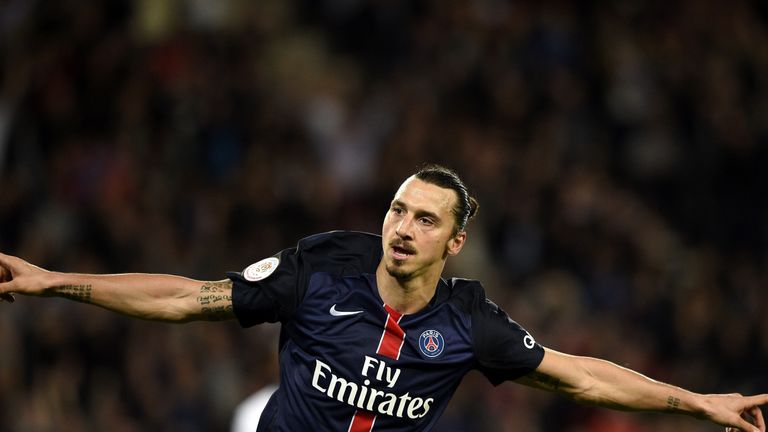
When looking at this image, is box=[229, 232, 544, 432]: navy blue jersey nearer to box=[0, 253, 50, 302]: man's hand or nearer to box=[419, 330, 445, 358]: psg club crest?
box=[419, 330, 445, 358]: psg club crest

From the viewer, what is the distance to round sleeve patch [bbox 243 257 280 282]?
5.10m

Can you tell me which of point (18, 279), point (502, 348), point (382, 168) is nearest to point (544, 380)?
point (502, 348)

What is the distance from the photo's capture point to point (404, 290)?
526 centimetres

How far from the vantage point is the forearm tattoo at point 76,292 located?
486cm

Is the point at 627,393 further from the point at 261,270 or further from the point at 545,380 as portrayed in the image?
the point at 261,270

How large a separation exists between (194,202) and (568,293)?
3.22 metres

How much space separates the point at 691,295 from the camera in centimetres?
1107

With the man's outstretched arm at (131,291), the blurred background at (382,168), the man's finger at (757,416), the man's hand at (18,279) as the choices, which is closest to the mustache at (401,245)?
the man's outstretched arm at (131,291)

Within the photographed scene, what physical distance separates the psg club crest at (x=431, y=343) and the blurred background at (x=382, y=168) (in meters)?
3.99

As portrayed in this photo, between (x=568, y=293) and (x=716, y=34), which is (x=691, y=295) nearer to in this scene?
(x=568, y=293)

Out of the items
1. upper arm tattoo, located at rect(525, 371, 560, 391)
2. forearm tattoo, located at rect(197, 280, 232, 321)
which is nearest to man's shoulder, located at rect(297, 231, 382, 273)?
forearm tattoo, located at rect(197, 280, 232, 321)

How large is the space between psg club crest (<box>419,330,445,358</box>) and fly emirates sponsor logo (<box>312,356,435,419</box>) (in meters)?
0.14

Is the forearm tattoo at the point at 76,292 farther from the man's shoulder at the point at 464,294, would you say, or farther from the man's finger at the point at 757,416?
the man's finger at the point at 757,416

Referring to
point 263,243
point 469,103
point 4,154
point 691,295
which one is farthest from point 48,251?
point 691,295
